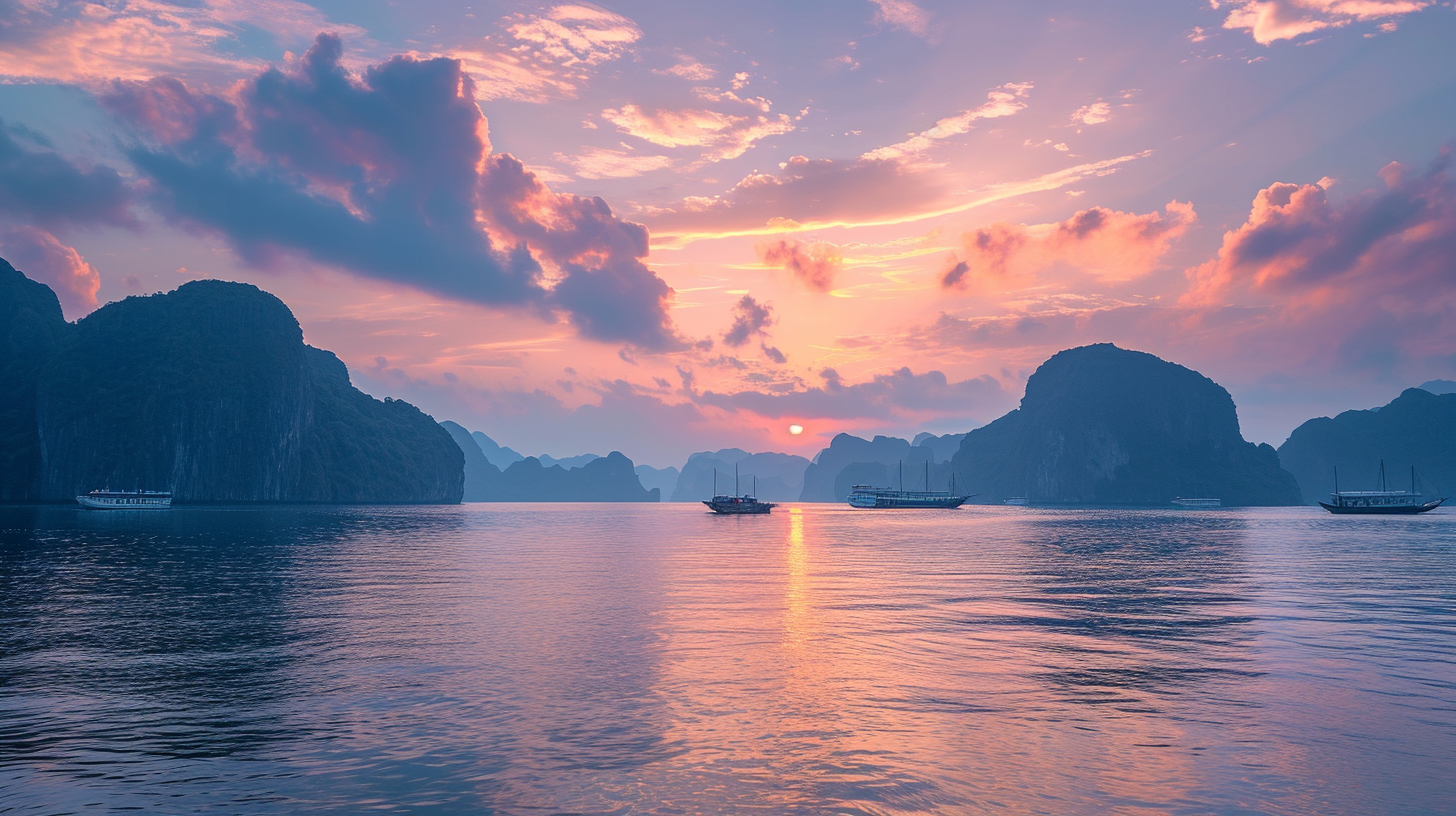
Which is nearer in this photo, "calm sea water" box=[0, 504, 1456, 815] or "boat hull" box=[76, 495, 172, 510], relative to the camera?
"calm sea water" box=[0, 504, 1456, 815]

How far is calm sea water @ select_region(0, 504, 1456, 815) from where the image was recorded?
1502 centimetres

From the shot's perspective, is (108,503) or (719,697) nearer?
(719,697)

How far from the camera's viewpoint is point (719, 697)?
22.2 m

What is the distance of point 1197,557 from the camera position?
252ft

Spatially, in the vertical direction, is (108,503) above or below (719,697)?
above

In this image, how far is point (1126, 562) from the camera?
232 ft

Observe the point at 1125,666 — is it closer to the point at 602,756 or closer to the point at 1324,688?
the point at 1324,688

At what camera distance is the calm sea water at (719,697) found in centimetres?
1502

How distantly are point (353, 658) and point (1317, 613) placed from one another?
43.6 m

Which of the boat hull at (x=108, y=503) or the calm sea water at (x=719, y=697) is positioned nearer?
the calm sea water at (x=719, y=697)

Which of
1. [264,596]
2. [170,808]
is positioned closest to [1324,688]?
[170,808]

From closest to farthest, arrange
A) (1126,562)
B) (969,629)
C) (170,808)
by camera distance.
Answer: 1. (170,808)
2. (969,629)
3. (1126,562)

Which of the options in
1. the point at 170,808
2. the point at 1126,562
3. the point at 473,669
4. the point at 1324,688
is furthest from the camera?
the point at 1126,562

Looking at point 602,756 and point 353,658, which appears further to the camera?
point 353,658
